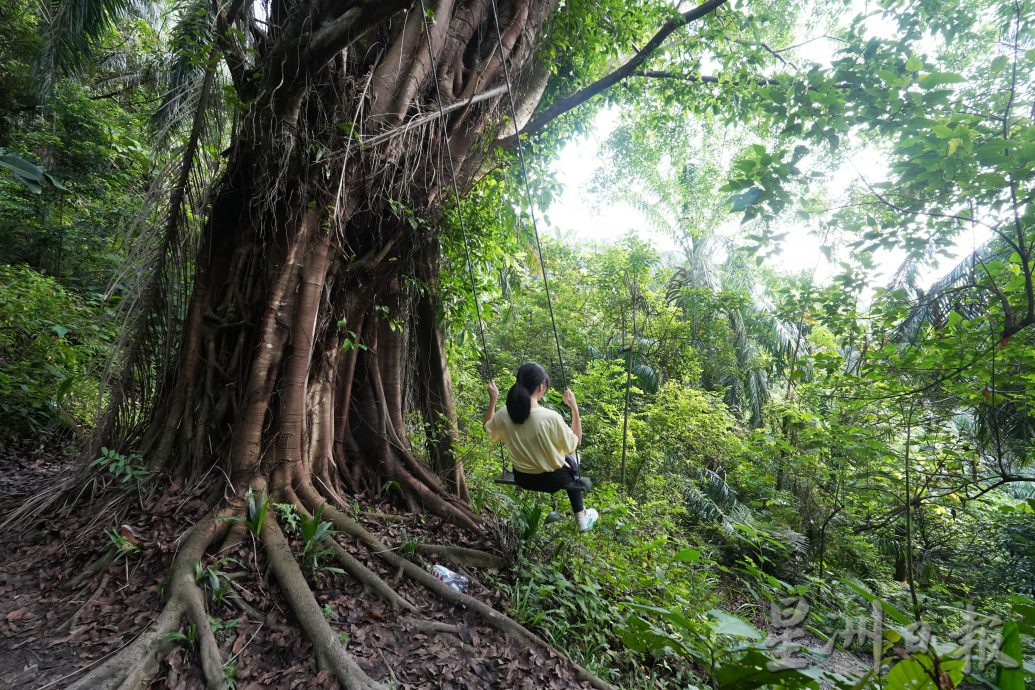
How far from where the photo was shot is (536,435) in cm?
335

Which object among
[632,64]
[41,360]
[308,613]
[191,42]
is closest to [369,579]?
[308,613]

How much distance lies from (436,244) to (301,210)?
120 centimetres

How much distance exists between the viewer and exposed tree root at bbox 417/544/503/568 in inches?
124

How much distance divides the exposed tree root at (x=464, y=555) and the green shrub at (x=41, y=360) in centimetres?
357

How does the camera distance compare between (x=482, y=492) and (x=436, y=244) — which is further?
(x=482, y=492)

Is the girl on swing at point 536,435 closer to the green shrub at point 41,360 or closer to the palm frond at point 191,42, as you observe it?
the palm frond at point 191,42

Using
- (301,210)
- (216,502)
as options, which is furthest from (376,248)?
(216,502)

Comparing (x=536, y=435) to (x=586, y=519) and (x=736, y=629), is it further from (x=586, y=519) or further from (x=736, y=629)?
(x=736, y=629)

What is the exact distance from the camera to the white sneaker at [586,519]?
363 cm

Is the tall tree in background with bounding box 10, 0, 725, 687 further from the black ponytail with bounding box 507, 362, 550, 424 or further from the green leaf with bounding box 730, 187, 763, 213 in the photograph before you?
the green leaf with bounding box 730, 187, 763, 213

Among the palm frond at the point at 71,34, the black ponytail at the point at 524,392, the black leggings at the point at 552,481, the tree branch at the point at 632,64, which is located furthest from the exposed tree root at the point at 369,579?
the palm frond at the point at 71,34

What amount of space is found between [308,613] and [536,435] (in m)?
1.65

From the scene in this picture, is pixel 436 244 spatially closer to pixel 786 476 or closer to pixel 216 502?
pixel 216 502

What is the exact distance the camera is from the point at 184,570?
2.43 meters
